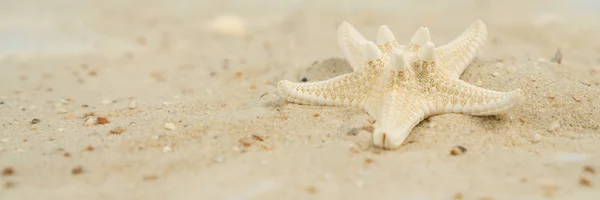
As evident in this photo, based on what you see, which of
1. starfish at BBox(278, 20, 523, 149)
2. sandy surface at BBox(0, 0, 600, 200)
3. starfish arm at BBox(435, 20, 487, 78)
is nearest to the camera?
sandy surface at BBox(0, 0, 600, 200)

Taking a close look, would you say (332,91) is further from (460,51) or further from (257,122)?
(460,51)

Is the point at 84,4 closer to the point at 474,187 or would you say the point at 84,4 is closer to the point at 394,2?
the point at 394,2

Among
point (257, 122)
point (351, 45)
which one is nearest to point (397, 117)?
point (257, 122)

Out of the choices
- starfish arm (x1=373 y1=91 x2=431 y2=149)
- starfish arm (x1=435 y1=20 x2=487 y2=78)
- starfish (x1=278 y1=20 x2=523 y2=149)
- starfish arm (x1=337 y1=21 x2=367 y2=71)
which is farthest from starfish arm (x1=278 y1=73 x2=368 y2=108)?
starfish arm (x1=435 y1=20 x2=487 y2=78)

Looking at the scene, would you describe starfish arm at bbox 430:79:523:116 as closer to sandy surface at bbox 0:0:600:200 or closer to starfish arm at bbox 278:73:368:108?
sandy surface at bbox 0:0:600:200

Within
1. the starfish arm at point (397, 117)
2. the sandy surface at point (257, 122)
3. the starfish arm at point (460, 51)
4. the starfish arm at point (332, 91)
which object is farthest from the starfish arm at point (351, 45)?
the starfish arm at point (397, 117)
